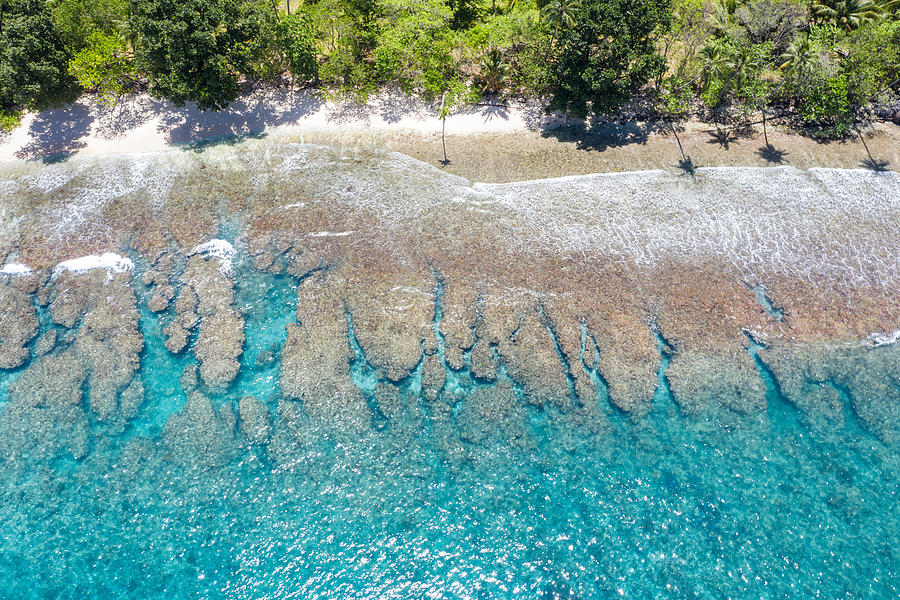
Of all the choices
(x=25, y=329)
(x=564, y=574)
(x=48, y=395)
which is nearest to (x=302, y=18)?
(x=25, y=329)

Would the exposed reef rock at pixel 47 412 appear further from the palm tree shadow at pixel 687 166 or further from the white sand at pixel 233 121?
the palm tree shadow at pixel 687 166

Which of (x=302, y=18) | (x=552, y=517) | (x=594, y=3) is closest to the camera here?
(x=552, y=517)

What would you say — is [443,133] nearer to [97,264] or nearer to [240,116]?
[240,116]

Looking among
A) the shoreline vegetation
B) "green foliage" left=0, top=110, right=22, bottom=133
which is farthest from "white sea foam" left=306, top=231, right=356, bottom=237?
"green foliage" left=0, top=110, right=22, bottom=133

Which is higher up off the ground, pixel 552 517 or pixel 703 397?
pixel 703 397

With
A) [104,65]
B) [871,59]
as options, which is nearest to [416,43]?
[104,65]

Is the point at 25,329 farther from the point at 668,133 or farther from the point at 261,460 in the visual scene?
the point at 668,133

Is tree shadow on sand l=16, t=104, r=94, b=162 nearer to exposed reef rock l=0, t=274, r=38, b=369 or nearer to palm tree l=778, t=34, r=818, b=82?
exposed reef rock l=0, t=274, r=38, b=369

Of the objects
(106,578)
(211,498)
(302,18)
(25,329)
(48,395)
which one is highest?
(302,18)
